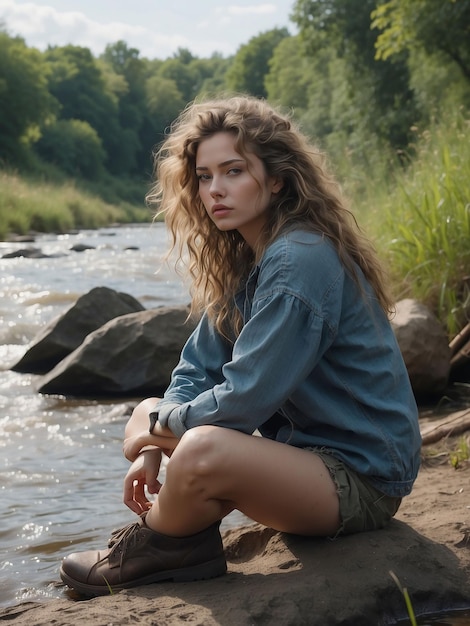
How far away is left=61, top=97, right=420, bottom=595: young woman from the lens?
8.16 ft

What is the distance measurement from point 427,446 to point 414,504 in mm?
1037

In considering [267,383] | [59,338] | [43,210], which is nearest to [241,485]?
[267,383]

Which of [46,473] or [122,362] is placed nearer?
[46,473]

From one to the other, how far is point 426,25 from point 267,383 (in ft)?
60.2

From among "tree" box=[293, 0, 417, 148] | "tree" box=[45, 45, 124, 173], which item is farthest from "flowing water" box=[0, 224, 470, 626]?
"tree" box=[45, 45, 124, 173]

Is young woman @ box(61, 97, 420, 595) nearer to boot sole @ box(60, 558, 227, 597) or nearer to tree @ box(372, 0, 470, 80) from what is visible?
boot sole @ box(60, 558, 227, 597)

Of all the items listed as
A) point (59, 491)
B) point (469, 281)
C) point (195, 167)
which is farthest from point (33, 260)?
point (195, 167)

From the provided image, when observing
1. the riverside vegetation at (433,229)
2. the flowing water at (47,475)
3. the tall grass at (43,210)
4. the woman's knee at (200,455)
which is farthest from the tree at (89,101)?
the woman's knee at (200,455)

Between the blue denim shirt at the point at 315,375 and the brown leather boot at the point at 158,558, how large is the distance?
0.30 m

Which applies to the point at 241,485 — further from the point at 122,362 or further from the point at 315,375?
the point at 122,362

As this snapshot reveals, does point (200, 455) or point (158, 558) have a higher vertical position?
point (200, 455)

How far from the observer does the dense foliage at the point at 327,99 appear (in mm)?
8219

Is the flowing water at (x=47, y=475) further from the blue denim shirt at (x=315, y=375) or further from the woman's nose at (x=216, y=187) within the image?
the woman's nose at (x=216, y=187)

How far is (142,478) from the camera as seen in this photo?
2828 millimetres
